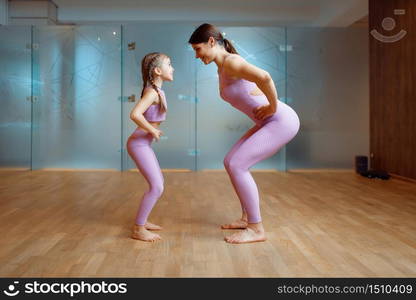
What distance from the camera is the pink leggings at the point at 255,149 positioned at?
7.88 ft

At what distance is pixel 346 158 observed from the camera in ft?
21.6

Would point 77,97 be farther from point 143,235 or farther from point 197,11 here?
point 143,235

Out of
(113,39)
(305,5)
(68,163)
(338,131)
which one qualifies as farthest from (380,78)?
(68,163)

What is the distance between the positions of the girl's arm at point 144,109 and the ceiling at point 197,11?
5.61 metres

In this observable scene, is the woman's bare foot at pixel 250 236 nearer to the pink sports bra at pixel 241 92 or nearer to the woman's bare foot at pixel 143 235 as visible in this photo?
the woman's bare foot at pixel 143 235

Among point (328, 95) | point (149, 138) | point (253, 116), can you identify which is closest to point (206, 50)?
point (253, 116)

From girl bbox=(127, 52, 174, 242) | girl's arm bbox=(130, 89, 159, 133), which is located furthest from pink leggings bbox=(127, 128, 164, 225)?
girl's arm bbox=(130, 89, 159, 133)

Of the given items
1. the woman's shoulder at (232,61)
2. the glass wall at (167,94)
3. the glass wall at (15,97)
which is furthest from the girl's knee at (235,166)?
the glass wall at (15,97)

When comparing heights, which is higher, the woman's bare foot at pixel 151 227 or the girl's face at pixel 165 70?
the girl's face at pixel 165 70

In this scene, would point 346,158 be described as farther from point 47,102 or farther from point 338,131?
point 47,102

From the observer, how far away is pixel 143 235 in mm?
2467

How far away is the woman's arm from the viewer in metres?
2.18

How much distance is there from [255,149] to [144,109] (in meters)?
0.66

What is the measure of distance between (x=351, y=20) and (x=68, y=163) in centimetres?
507
